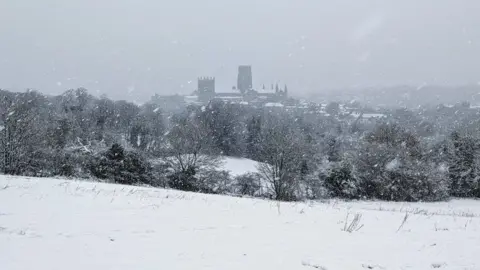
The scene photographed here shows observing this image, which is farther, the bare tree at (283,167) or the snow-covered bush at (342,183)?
the snow-covered bush at (342,183)

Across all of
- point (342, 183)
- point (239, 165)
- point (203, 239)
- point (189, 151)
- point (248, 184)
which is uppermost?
point (203, 239)

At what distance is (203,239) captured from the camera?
6871 millimetres

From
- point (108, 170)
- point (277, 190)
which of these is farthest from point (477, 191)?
point (108, 170)

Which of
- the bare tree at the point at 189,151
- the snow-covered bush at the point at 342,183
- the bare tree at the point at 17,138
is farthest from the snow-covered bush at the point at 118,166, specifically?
the snow-covered bush at the point at 342,183

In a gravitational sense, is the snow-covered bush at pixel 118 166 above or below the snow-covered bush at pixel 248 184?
above

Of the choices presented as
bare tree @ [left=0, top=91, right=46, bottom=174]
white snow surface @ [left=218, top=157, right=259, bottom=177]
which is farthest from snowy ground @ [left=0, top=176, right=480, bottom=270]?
white snow surface @ [left=218, top=157, right=259, bottom=177]

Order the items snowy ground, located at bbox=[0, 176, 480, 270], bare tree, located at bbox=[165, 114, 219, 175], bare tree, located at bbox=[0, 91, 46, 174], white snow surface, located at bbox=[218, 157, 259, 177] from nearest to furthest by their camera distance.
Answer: snowy ground, located at bbox=[0, 176, 480, 270] < bare tree, located at bbox=[0, 91, 46, 174] < bare tree, located at bbox=[165, 114, 219, 175] < white snow surface, located at bbox=[218, 157, 259, 177]

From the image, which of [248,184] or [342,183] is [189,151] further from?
[342,183]

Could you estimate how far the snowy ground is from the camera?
5.52 metres

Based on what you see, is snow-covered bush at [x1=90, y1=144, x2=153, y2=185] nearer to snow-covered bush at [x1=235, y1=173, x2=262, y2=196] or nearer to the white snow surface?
snow-covered bush at [x1=235, y1=173, x2=262, y2=196]

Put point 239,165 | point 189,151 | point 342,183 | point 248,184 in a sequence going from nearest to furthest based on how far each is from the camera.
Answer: point 342,183
point 248,184
point 189,151
point 239,165

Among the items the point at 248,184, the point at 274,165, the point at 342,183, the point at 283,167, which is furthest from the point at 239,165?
the point at 342,183

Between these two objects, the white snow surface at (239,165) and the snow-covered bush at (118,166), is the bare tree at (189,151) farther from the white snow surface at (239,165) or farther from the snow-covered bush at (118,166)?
the white snow surface at (239,165)

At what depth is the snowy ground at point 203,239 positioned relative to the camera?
5.52 m
